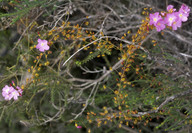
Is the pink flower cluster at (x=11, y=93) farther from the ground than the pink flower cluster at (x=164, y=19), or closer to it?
closer to it

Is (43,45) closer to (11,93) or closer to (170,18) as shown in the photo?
(11,93)

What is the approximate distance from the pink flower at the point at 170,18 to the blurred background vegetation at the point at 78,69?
188 mm

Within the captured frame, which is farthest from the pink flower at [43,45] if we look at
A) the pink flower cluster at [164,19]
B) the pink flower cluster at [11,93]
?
the pink flower cluster at [164,19]

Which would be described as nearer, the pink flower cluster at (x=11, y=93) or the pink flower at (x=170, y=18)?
the pink flower at (x=170, y=18)

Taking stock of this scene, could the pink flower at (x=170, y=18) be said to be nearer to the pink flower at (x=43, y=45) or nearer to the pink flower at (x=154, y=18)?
the pink flower at (x=154, y=18)

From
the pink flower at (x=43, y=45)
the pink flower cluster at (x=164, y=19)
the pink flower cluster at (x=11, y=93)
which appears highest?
the pink flower cluster at (x=164, y=19)

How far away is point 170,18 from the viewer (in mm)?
1179

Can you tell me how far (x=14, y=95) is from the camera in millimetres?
1375

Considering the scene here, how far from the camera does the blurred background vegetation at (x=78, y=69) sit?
1418 mm

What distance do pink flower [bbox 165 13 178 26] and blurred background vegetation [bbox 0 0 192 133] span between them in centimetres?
19

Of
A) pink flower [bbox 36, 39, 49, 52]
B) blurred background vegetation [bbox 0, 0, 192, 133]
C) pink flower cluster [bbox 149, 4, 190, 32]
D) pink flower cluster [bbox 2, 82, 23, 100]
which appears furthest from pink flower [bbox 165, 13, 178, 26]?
pink flower cluster [bbox 2, 82, 23, 100]

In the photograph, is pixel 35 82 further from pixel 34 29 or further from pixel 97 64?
pixel 97 64

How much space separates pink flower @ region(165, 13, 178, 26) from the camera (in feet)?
3.84

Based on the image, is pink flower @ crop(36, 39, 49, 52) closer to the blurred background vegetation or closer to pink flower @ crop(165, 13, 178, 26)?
the blurred background vegetation
